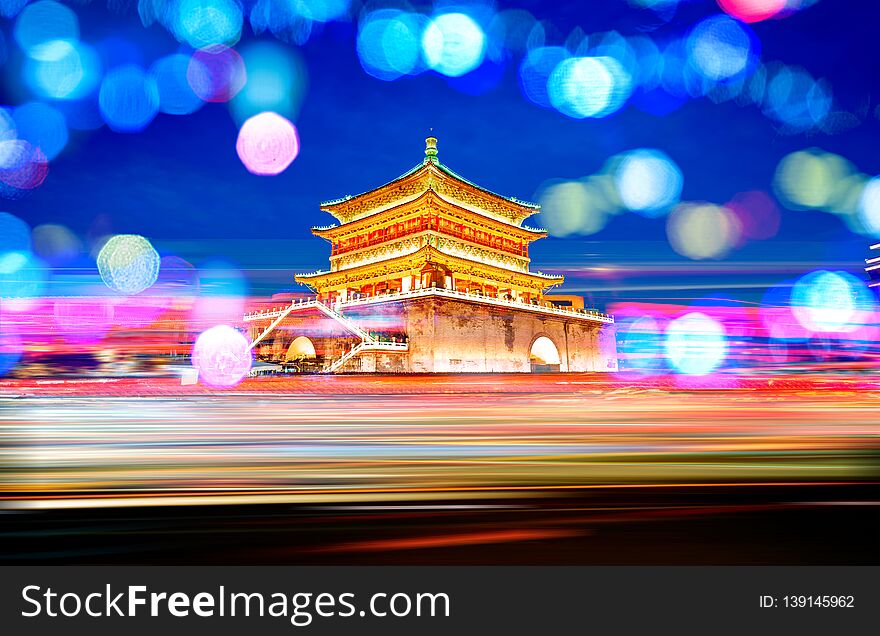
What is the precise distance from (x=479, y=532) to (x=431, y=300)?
934 inches

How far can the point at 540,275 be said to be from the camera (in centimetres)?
3525

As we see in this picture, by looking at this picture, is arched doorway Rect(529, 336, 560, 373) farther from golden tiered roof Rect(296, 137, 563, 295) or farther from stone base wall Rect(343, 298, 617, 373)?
golden tiered roof Rect(296, 137, 563, 295)

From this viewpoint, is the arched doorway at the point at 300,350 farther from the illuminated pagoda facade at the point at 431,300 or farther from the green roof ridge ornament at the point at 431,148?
the green roof ridge ornament at the point at 431,148

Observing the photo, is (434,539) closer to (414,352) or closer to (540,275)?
(414,352)

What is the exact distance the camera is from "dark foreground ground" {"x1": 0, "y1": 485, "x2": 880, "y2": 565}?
118 inches

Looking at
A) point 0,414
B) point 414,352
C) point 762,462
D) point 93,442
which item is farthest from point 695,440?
point 414,352

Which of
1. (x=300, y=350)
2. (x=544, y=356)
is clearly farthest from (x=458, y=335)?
(x=300, y=350)

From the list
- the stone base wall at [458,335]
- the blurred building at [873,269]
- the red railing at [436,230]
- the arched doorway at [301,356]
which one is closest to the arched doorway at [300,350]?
the arched doorway at [301,356]

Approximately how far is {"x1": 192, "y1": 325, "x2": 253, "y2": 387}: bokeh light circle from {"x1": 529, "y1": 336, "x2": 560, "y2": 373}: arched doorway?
18.7 m

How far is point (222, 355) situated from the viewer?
28.2m

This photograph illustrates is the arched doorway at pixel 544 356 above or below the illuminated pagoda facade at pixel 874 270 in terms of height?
below

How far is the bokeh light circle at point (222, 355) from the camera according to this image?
80.7 feet

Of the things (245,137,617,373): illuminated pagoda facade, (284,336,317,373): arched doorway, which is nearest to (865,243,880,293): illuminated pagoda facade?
(245,137,617,373): illuminated pagoda facade

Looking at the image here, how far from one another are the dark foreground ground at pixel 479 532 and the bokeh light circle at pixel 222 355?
2033cm
